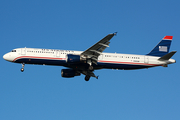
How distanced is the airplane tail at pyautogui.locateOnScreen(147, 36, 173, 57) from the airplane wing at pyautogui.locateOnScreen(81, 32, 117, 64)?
1261 cm

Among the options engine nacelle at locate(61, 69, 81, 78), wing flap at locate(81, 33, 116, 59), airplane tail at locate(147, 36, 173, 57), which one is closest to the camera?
wing flap at locate(81, 33, 116, 59)

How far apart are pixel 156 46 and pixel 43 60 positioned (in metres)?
22.9

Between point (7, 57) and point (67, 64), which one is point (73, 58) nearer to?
point (67, 64)

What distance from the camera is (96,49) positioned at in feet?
156

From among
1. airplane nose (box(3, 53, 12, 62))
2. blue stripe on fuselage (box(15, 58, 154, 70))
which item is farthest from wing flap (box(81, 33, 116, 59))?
airplane nose (box(3, 53, 12, 62))

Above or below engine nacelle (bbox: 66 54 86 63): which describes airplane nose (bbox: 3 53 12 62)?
above

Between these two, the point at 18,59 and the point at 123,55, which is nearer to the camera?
the point at 18,59

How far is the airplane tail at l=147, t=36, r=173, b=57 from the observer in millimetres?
55128

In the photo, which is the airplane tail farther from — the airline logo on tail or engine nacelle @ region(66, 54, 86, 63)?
engine nacelle @ region(66, 54, 86, 63)

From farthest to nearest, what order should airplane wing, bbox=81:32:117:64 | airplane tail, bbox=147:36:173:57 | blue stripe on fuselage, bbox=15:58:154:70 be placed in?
airplane tail, bbox=147:36:173:57 → blue stripe on fuselage, bbox=15:58:154:70 → airplane wing, bbox=81:32:117:64

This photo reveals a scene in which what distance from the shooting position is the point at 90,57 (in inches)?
1914

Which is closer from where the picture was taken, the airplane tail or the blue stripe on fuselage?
the blue stripe on fuselage

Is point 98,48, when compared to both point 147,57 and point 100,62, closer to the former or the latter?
point 100,62

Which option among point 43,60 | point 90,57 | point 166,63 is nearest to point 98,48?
point 90,57
